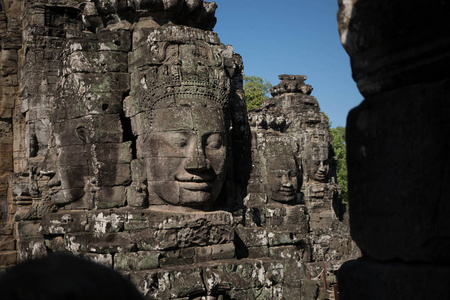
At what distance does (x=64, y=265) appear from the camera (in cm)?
159

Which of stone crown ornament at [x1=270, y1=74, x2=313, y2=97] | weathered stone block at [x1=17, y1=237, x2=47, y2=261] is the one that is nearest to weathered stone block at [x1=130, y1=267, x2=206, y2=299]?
weathered stone block at [x1=17, y1=237, x2=47, y2=261]

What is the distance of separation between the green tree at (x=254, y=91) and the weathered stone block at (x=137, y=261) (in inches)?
1182

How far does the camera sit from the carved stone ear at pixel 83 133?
721 cm

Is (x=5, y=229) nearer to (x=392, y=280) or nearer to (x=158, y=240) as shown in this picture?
(x=158, y=240)

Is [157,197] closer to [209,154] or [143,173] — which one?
[143,173]

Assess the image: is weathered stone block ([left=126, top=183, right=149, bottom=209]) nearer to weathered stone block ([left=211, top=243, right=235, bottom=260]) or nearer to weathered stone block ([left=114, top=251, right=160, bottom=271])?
weathered stone block ([left=114, top=251, right=160, bottom=271])

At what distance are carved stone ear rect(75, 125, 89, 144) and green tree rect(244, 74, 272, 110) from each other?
2921 centimetres

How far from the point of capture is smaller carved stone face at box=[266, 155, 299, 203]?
12.5 meters

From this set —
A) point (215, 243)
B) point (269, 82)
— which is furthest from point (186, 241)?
point (269, 82)

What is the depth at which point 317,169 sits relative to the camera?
19547 mm

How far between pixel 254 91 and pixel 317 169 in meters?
20.2

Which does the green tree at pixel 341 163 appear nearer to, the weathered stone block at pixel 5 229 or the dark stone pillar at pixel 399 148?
the weathered stone block at pixel 5 229

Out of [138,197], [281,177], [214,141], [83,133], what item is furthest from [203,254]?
[281,177]

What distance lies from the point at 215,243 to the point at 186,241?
0.40 meters
